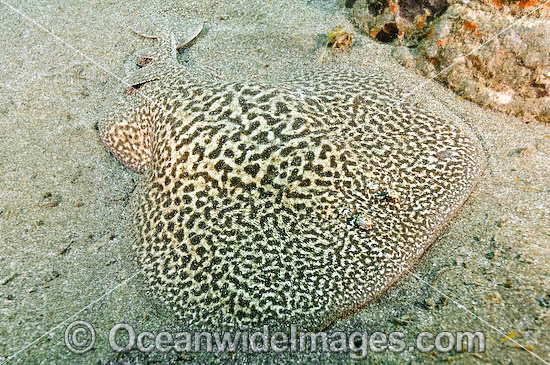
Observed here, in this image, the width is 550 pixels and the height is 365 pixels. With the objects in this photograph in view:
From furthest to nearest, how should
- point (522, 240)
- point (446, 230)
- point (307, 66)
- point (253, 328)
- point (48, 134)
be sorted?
point (307, 66), point (48, 134), point (446, 230), point (522, 240), point (253, 328)

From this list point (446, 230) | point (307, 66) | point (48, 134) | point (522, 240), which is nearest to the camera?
point (522, 240)

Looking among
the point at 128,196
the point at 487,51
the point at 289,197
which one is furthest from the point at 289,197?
the point at 487,51

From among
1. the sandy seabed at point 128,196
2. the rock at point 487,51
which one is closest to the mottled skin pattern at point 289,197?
the sandy seabed at point 128,196

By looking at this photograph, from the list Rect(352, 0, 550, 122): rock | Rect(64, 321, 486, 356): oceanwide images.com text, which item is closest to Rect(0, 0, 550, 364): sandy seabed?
Rect(64, 321, 486, 356): oceanwide images.com text

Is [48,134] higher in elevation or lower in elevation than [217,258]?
lower

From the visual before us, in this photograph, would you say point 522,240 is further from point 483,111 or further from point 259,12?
point 259,12

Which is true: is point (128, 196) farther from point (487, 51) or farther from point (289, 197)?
point (487, 51)

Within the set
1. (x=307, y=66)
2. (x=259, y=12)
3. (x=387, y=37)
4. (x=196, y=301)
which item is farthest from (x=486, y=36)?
(x=196, y=301)

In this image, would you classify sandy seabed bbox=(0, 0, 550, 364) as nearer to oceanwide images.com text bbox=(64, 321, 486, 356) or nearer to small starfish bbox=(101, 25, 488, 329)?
oceanwide images.com text bbox=(64, 321, 486, 356)
